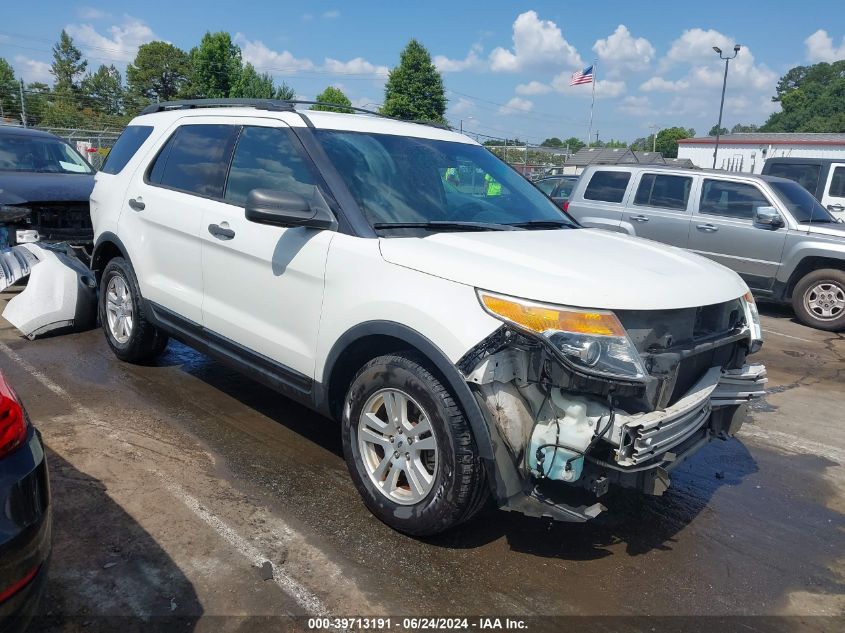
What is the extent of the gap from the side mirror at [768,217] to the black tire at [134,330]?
730cm

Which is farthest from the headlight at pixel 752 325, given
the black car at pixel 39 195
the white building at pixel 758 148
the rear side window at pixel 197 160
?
the white building at pixel 758 148

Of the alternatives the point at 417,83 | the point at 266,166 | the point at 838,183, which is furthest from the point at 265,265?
the point at 417,83

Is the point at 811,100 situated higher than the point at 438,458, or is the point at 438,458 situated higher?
the point at 811,100

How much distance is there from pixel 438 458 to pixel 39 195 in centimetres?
648

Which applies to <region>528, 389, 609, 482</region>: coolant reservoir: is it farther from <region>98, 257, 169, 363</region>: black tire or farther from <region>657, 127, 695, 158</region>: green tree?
<region>657, 127, 695, 158</region>: green tree

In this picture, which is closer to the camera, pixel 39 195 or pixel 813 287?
pixel 39 195

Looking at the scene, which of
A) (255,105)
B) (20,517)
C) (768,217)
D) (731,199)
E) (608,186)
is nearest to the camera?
(20,517)

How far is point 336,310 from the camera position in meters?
3.39

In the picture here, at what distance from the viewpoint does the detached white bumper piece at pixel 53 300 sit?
20.5ft

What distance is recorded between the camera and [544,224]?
13.4ft

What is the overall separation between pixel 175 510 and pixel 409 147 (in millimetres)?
2412

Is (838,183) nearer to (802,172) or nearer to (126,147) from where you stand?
(802,172)

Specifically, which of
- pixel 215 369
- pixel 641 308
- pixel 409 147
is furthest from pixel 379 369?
pixel 215 369

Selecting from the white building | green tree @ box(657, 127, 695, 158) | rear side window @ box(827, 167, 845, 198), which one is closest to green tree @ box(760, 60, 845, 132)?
green tree @ box(657, 127, 695, 158)
